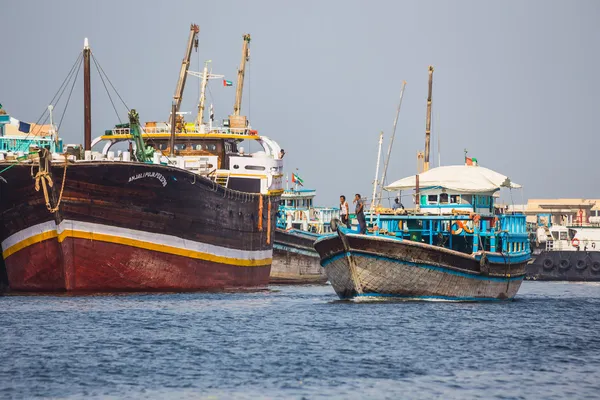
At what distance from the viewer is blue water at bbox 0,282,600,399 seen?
2497 cm

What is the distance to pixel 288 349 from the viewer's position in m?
30.6

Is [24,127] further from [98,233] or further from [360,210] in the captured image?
[360,210]

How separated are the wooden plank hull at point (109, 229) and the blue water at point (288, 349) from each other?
1917 millimetres

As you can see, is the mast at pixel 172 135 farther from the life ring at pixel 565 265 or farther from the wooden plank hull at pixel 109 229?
the life ring at pixel 565 265

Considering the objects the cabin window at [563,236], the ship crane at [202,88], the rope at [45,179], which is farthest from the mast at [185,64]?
the cabin window at [563,236]

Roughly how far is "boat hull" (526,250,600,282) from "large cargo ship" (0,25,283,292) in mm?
39147

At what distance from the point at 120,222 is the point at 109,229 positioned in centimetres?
55

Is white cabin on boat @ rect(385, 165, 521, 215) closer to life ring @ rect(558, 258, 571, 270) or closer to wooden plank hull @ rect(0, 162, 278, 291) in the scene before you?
wooden plank hull @ rect(0, 162, 278, 291)

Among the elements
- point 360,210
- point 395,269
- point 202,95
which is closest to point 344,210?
point 360,210

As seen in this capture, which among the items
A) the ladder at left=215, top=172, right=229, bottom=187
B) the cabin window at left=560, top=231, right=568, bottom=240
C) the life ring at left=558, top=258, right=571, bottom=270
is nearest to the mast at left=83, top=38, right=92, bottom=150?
the ladder at left=215, top=172, right=229, bottom=187

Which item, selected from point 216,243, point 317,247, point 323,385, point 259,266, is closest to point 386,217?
point 317,247

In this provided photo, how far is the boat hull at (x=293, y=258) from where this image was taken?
69.4 meters

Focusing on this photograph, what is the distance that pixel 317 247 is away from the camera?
143ft

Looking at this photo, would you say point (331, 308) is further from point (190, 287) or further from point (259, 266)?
point (259, 266)
